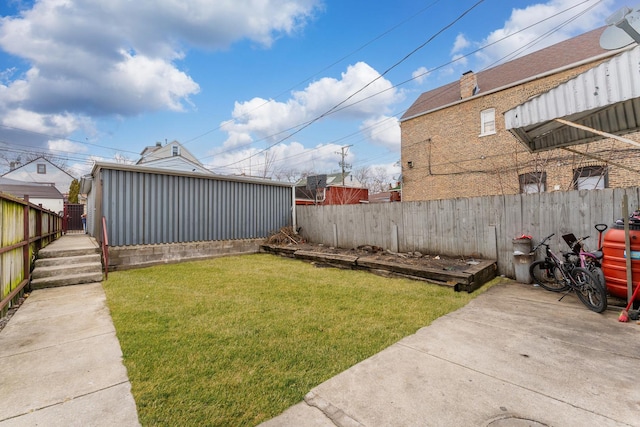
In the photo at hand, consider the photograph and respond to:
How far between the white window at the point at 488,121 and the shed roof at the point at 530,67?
100 centimetres

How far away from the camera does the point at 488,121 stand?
48.4 ft

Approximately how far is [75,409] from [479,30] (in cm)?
1220

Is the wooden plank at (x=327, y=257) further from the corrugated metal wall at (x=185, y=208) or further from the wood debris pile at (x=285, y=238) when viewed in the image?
the corrugated metal wall at (x=185, y=208)

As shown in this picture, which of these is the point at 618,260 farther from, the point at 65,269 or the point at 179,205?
the point at 179,205

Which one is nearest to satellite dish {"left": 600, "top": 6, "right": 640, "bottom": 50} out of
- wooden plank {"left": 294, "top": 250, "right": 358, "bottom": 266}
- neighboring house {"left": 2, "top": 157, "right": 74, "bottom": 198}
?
wooden plank {"left": 294, "top": 250, "right": 358, "bottom": 266}

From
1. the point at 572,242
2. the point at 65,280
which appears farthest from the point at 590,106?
the point at 65,280

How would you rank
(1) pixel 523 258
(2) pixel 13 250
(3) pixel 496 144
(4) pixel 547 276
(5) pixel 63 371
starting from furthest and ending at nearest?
(3) pixel 496 144, (1) pixel 523 258, (4) pixel 547 276, (2) pixel 13 250, (5) pixel 63 371

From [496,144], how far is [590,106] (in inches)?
512

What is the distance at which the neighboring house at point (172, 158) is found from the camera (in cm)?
2416

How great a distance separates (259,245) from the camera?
417 inches

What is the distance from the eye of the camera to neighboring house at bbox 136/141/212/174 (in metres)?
24.2

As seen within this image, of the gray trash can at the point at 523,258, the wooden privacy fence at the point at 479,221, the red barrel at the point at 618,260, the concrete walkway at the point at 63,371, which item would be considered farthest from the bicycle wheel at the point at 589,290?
the concrete walkway at the point at 63,371

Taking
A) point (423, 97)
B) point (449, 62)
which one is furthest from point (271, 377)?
point (423, 97)

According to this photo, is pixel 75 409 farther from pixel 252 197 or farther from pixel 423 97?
pixel 423 97
